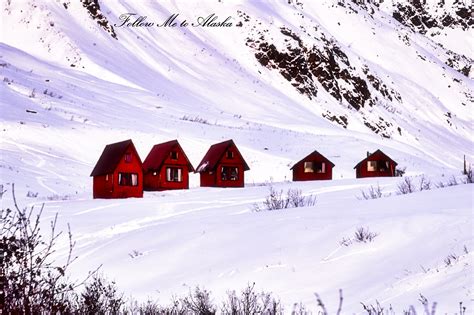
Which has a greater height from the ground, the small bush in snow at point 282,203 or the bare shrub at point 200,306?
the small bush in snow at point 282,203

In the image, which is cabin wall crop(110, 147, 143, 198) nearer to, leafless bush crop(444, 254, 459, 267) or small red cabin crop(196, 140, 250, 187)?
small red cabin crop(196, 140, 250, 187)

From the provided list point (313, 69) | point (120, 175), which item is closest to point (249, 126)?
point (120, 175)

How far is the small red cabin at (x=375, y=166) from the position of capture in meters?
39.1

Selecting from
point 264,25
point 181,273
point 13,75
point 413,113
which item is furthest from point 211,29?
point 181,273

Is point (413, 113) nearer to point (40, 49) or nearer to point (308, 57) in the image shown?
point (308, 57)

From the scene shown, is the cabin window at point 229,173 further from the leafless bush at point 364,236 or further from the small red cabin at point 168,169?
the leafless bush at point 364,236

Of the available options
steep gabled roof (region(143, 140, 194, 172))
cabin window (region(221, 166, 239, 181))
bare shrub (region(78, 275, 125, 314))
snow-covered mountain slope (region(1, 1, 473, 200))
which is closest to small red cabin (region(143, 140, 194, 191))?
steep gabled roof (region(143, 140, 194, 172))

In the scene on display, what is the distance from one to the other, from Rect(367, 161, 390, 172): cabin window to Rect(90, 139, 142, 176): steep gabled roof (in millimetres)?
16638

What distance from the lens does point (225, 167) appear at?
33.7m

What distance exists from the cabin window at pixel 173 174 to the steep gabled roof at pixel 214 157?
236 centimetres

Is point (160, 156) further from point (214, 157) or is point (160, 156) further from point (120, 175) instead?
point (120, 175)

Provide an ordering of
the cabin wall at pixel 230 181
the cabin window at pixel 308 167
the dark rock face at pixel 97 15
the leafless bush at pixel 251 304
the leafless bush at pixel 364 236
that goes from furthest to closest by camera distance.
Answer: the dark rock face at pixel 97 15 < the cabin window at pixel 308 167 < the cabin wall at pixel 230 181 < the leafless bush at pixel 364 236 < the leafless bush at pixel 251 304

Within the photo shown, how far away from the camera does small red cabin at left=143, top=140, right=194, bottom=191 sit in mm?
31078

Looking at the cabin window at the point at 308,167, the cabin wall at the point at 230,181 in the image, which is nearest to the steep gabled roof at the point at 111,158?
the cabin wall at the point at 230,181
